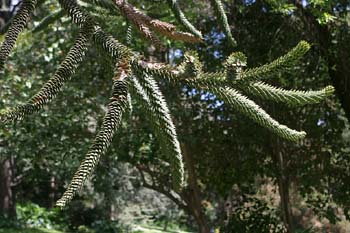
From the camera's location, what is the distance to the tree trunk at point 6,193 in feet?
47.4

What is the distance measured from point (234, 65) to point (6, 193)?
14161mm

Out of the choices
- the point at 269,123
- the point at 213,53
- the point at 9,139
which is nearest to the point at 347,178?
the point at 213,53

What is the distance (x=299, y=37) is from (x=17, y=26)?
21.6ft

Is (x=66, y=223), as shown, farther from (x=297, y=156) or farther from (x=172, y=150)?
(x=172, y=150)

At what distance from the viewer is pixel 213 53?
859cm

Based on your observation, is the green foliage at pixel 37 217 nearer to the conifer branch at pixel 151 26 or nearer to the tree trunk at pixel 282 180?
the tree trunk at pixel 282 180

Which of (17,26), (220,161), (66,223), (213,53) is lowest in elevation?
(66,223)

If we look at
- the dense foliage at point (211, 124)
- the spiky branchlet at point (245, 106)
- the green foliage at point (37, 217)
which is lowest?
the green foliage at point (37, 217)

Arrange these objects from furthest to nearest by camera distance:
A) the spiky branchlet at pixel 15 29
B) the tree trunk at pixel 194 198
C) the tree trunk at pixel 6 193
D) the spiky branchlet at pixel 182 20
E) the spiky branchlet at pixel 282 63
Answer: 1. the tree trunk at pixel 6 193
2. the tree trunk at pixel 194 198
3. the spiky branchlet at pixel 182 20
4. the spiky branchlet at pixel 15 29
5. the spiky branchlet at pixel 282 63

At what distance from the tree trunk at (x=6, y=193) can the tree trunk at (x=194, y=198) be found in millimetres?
6490

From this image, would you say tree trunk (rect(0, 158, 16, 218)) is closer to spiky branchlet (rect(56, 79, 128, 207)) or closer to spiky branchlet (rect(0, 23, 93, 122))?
spiky branchlet (rect(0, 23, 93, 122))

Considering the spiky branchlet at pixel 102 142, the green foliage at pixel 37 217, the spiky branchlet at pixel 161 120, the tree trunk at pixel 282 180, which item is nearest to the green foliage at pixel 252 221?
the tree trunk at pixel 282 180

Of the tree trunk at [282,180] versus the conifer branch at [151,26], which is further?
the tree trunk at [282,180]

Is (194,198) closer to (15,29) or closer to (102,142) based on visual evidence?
(15,29)
